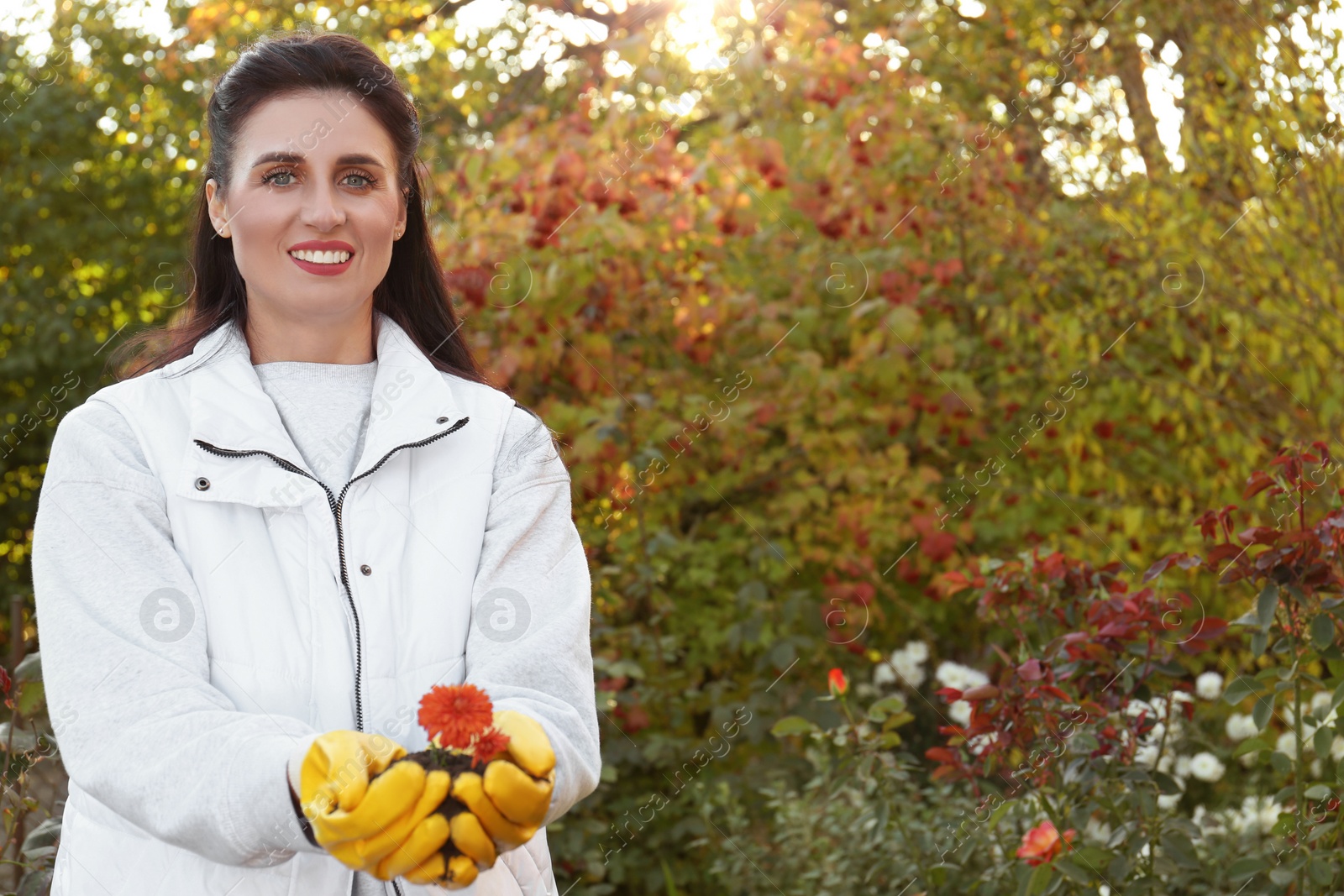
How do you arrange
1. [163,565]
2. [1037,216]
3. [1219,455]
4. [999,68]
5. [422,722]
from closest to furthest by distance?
[422,722]
[163,565]
[1219,455]
[1037,216]
[999,68]

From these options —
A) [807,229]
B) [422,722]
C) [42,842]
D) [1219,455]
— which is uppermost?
[422,722]

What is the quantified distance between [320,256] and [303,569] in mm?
406

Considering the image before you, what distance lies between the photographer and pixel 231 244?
1819mm

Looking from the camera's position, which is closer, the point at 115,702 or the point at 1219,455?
the point at 115,702

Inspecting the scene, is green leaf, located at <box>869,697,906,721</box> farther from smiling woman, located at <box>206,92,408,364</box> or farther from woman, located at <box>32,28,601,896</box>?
smiling woman, located at <box>206,92,408,364</box>

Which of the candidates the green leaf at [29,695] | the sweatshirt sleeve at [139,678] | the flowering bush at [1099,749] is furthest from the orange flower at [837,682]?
the sweatshirt sleeve at [139,678]

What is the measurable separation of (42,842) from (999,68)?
4679 millimetres

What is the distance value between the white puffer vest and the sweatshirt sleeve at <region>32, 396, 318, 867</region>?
0.04 m

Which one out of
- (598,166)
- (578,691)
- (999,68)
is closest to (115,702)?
(578,691)

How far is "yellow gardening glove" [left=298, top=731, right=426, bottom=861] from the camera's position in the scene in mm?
1190

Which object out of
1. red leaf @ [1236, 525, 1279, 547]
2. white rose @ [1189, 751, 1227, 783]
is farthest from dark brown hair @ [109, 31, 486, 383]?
white rose @ [1189, 751, 1227, 783]

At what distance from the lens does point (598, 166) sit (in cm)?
408

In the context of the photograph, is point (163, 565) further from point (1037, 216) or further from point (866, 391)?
point (1037, 216)

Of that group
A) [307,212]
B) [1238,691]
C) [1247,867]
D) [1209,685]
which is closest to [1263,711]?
[1238,691]
